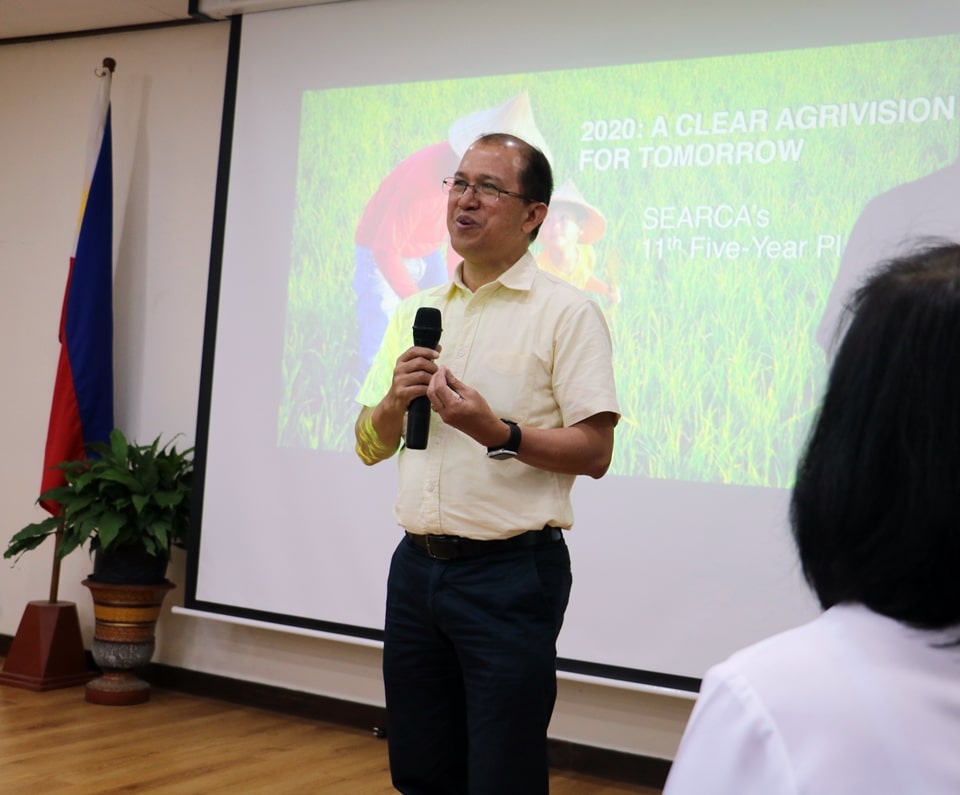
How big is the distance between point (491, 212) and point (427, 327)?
272mm

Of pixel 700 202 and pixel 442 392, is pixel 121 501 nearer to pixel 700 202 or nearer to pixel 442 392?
pixel 700 202

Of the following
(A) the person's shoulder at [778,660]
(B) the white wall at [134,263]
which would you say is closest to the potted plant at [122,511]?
(B) the white wall at [134,263]

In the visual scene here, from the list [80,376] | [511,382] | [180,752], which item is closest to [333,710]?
[180,752]

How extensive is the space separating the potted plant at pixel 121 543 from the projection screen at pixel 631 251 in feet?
0.59

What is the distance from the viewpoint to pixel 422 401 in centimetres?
202

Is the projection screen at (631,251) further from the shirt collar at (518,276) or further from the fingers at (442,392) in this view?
the fingers at (442,392)

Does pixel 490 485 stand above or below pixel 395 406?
below

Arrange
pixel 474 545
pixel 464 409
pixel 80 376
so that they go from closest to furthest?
pixel 464 409 → pixel 474 545 → pixel 80 376

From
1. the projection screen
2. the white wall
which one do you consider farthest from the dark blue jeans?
the white wall

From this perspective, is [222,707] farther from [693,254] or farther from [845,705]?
[845,705]

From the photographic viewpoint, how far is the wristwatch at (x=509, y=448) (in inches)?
78.2

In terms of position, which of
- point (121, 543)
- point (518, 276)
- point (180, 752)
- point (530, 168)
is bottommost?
point (180, 752)

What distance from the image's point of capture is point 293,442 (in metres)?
4.21

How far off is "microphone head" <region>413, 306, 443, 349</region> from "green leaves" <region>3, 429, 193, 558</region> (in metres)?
2.42
